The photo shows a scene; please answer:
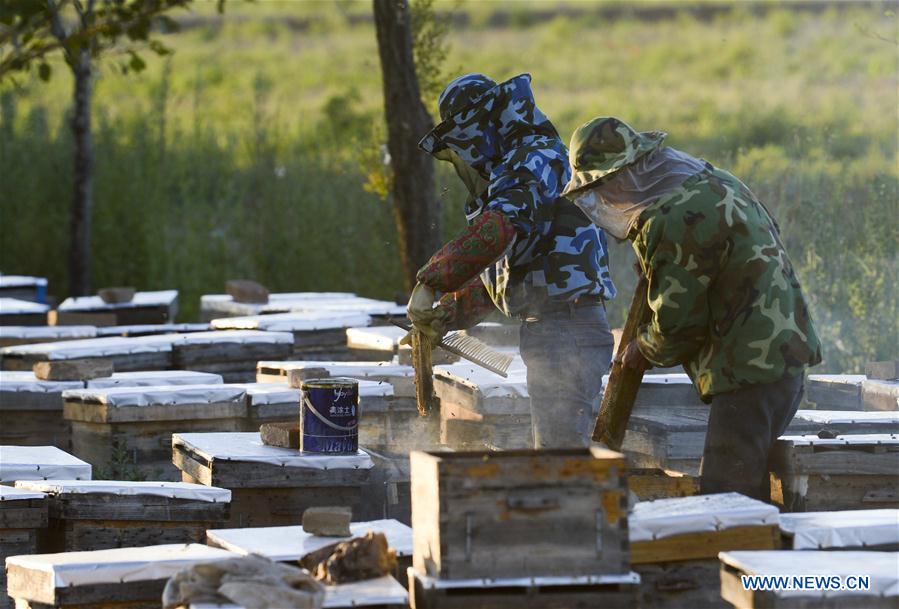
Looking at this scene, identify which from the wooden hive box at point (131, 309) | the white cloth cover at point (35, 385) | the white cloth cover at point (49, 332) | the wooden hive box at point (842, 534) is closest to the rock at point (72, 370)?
the white cloth cover at point (35, 385)

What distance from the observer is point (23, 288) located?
11.1 metres

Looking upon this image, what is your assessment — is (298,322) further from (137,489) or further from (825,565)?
(825,565)

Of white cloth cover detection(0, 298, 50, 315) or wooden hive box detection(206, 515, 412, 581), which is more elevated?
white cloth cover detection(0, 298, 50, 315)

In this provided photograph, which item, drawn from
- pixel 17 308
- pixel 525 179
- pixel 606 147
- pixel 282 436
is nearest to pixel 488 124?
pixel 525 179

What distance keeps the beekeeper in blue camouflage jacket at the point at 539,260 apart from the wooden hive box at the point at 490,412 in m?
0.98

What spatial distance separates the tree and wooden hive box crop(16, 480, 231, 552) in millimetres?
1867

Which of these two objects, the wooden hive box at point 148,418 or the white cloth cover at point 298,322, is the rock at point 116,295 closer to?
the white cloth cover at point 298,322

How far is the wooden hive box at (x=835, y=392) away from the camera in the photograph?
6.61m

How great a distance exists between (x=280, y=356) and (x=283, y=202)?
568 centimetres

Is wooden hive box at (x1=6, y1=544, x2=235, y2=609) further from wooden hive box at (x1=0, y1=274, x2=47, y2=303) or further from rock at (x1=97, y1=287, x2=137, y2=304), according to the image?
wooden hive box at (x1=0, y1=274, x2=47, y2=303)

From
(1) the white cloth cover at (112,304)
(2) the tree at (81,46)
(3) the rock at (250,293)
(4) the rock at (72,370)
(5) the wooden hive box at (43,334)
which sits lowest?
(4) the rock at (72,370)

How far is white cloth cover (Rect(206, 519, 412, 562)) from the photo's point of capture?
4.22 meters

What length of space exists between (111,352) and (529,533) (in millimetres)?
4532

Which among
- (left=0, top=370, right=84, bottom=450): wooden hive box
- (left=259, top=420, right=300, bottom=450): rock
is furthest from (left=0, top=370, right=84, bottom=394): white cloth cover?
(left=259, top=420, right=300, bottom=450): rock
